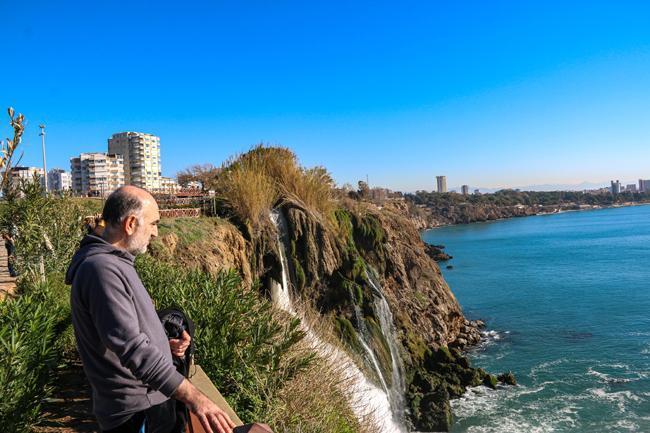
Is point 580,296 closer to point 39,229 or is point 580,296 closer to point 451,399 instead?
point 451,399

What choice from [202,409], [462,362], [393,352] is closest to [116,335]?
[202,409]

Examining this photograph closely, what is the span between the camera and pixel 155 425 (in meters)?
2.06

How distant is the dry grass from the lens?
14.0 m

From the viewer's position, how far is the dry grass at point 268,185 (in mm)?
13984

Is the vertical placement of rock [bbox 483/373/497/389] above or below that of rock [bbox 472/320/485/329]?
below

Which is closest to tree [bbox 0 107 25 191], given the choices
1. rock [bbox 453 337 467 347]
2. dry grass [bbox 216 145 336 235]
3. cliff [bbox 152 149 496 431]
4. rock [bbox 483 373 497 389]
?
cliff [bbox 152 149 496 431]

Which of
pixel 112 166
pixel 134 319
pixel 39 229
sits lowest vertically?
pixel 134 319

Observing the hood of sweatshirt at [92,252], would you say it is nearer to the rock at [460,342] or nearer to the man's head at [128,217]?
the man's head at [128,217]

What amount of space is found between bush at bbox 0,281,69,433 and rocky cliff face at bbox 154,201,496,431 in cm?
688

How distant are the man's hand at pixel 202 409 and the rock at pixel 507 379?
18476mm

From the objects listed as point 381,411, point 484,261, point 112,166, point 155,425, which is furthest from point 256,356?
point 112,166

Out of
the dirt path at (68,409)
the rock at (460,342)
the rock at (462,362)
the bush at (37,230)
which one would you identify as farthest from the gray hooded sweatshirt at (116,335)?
the rock at (460,342)

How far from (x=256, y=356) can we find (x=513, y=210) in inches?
5695

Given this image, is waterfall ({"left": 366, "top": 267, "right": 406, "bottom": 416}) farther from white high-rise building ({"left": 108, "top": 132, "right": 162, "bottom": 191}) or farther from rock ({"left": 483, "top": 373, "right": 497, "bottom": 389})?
white high-rise building ({"left": 108, "top": 132, "right": 162, "bottom": 191})
